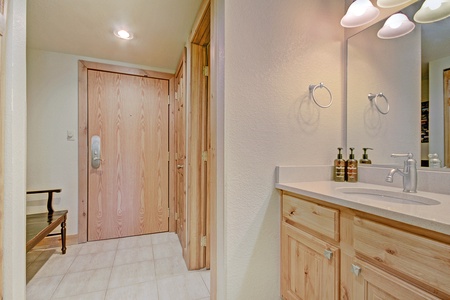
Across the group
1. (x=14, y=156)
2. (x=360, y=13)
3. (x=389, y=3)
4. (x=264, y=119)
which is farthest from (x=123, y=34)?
(x=389, y=3)

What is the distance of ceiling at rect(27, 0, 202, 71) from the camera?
5.31ft

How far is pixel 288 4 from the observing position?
1.36 meters

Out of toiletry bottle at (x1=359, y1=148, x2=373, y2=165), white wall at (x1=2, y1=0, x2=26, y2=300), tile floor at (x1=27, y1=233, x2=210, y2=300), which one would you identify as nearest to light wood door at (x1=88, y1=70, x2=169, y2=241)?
tile floor at (x1=27, y1=233, x2=210, y2=300)

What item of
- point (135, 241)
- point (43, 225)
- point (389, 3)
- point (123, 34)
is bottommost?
point (135, 241)

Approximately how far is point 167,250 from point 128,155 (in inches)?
48.0

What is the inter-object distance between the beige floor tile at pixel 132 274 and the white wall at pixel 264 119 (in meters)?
0.94

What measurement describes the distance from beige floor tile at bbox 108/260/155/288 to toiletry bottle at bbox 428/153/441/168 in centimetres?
204

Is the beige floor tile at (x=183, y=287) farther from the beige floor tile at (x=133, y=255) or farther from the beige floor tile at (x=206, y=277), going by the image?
the beige floor tile at (x=133, y=255)

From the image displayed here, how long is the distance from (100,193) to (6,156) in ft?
5.50

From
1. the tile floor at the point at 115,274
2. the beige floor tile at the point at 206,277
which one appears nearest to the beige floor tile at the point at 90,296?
the tile floor at the point at 115,274

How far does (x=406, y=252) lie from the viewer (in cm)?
67

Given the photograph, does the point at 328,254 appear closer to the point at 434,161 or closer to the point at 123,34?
the point at 434,161

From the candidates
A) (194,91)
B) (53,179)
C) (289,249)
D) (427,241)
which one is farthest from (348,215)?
(53,179)

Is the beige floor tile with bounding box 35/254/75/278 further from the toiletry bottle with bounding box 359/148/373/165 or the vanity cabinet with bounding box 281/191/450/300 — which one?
the toiletry bottle with bounding box 359/148/373/165
